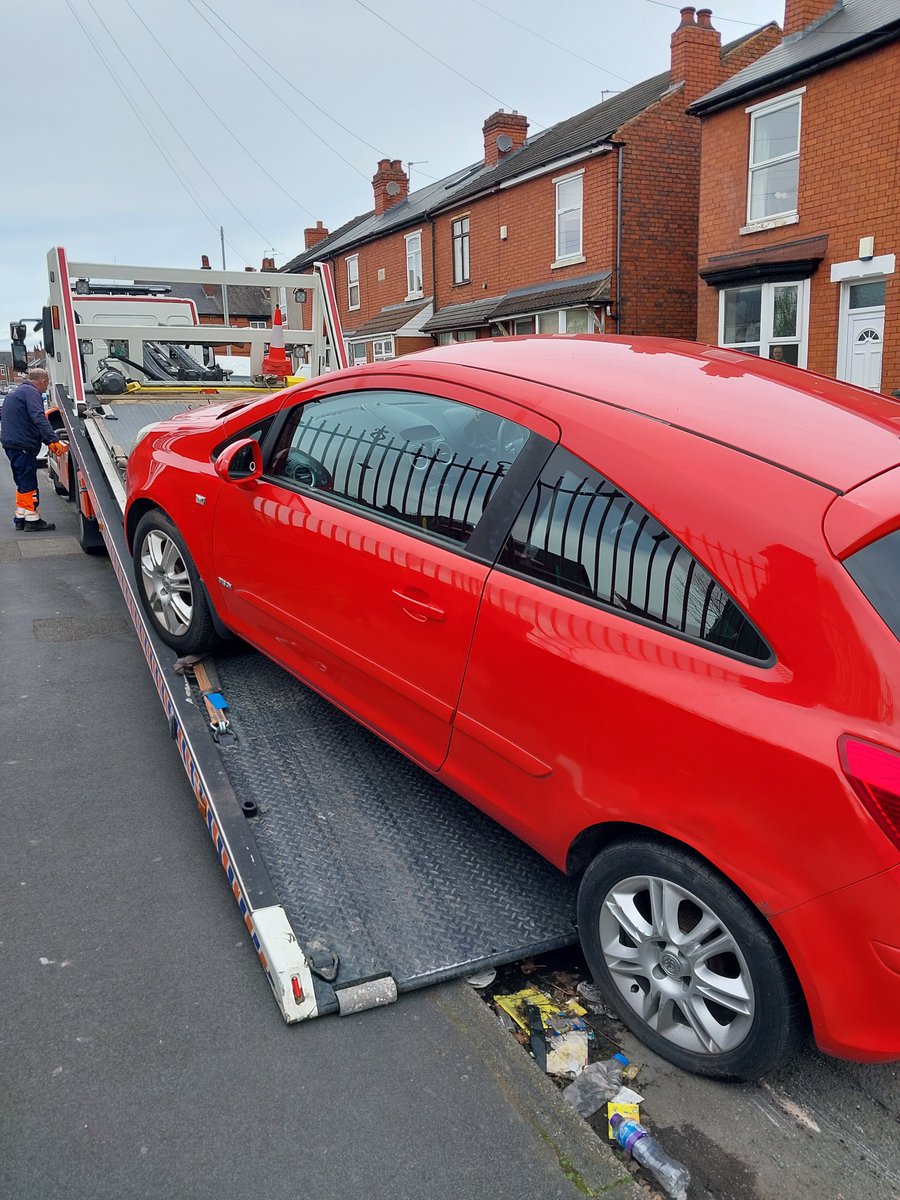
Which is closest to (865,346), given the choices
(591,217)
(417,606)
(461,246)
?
(591,217)

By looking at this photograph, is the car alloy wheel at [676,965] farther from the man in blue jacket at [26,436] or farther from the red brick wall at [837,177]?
the red brick wall at [837,177]

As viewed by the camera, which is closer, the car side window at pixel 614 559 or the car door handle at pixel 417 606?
the car side window at pixel 614 559

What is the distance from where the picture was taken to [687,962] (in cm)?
228

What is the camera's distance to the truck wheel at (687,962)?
6.94 ft

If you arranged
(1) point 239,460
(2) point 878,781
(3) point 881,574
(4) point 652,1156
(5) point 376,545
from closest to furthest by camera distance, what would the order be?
1. (2) point 878,781
2. (3) point 881,574
3. (4) point 652,1156
4. (5) point 376,545
5. (1) point 239,460

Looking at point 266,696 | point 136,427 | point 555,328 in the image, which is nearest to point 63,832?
point 266,696

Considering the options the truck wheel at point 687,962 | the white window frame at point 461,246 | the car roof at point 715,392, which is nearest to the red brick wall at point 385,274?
the white window frame at point 461,246

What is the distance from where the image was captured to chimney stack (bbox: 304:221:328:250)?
39.8m

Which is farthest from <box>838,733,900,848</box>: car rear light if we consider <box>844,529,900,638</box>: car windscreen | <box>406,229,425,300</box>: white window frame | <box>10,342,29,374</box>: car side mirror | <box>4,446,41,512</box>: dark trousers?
<box>406,229,425,300</box>: white window frame

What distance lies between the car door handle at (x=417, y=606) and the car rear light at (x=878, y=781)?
1.24 metres

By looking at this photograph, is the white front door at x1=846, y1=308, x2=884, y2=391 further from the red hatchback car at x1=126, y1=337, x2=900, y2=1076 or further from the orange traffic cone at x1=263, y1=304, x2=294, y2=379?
the red hatchback car at x1=126, y1=337, x2=900, y2=1076

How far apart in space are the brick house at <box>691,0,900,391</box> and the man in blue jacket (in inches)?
430

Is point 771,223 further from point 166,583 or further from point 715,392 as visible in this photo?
point 715,392

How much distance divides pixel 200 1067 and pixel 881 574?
2048 mm
